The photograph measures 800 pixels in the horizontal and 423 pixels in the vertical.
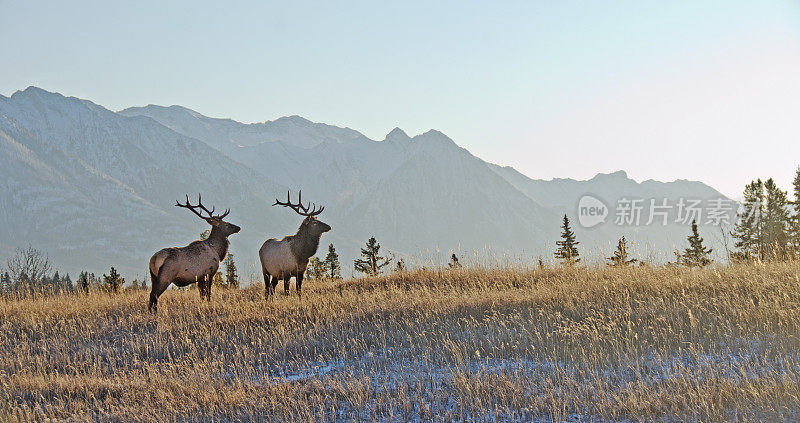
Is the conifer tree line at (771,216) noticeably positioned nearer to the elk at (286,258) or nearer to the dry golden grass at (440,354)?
the dry golden grass at (440,354)

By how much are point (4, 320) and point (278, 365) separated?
7804 millimetres

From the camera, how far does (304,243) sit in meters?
13.2

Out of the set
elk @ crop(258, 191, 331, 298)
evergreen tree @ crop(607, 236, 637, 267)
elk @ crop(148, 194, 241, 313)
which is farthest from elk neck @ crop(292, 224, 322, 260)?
evergreen tree @ crop(607, 236, 637, 267)

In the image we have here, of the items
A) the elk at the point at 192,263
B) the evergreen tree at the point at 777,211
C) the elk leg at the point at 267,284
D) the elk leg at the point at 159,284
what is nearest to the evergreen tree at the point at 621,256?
the elk leg at the point at 267,284

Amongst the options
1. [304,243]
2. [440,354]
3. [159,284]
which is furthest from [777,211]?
[159,284]

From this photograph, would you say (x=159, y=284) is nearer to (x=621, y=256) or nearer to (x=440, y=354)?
(x=440, y=354)

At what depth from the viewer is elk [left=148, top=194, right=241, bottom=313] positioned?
11680mm

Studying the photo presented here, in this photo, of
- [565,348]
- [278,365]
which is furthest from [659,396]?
[278,365]

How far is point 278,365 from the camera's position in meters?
7.62

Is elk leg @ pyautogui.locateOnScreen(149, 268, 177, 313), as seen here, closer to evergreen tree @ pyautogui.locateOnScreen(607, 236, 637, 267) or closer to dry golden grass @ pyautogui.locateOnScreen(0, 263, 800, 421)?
dry golden grass @ pyautogui.locateOnScreen(0, 263, 800, 421)

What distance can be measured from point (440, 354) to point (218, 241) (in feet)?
25.5

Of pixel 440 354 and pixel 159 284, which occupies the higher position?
pixel 159 284

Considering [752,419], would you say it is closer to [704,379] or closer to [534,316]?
[704,379]

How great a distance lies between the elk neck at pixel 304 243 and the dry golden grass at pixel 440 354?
1392mm
